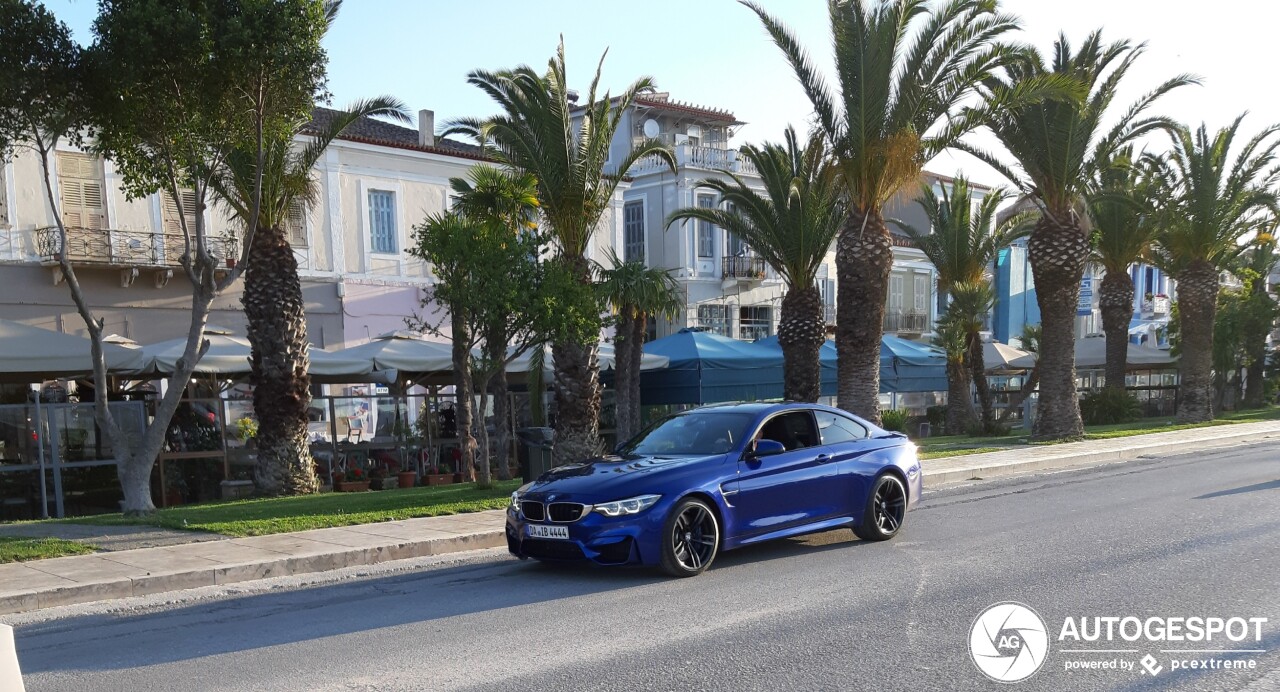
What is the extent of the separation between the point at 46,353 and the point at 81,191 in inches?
415

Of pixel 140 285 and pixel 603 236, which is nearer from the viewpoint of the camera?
pixel 140 285

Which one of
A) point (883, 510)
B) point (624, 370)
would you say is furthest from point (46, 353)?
point (883, 510)

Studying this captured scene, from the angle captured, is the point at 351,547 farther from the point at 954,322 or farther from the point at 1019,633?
the point at 954,322

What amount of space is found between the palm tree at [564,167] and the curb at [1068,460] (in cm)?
557

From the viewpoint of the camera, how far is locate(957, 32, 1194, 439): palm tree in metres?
21.8

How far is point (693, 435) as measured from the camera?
31.2ft

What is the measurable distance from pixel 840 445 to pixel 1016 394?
26.1 metres

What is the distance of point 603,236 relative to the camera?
3444cm

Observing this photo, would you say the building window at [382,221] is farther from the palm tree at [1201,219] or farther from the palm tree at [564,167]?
the palm tree at [1201,219]

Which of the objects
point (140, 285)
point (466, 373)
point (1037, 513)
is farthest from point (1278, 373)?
point (140, 285)

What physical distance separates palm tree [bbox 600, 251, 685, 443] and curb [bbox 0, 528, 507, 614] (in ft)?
30.5

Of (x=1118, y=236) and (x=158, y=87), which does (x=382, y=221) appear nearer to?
(x=158, y=87)

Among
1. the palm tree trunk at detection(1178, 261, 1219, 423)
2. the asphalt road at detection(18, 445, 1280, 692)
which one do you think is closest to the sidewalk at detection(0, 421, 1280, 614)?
the asphalt road at detection(18, 445, 1280, 692)

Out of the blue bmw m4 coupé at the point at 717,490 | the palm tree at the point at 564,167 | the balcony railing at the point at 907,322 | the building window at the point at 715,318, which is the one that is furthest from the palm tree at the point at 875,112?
the balcony railing at the point at 907,322
